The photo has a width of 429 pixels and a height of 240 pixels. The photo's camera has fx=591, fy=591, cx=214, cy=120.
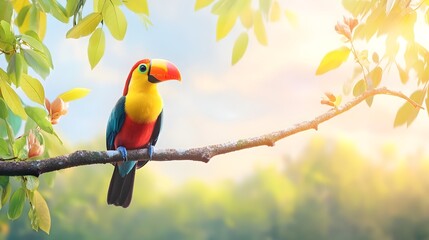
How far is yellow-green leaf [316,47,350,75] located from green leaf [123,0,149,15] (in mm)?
338

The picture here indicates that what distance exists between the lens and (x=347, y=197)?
16.7 ft

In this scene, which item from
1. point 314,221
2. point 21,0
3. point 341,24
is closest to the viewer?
point 341,24

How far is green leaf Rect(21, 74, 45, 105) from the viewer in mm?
929

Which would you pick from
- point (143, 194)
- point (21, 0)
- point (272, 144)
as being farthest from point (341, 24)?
point (143, 194)

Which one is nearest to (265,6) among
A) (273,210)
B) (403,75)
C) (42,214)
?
(403,75)

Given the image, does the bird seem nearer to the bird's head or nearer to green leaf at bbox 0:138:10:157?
the bird's head

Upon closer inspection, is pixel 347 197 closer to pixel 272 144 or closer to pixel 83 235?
pixel 83 235

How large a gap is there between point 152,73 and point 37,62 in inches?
11.8

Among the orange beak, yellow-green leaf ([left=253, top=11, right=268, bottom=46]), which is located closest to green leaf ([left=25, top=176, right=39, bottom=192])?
the orange beak

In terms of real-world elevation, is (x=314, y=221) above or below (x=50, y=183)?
below

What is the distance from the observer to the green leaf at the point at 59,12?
1.01 meters

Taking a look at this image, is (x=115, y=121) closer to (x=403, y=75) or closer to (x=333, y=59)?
(x=333, y=59)

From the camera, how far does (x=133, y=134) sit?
117cm

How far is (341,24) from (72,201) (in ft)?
14.1
